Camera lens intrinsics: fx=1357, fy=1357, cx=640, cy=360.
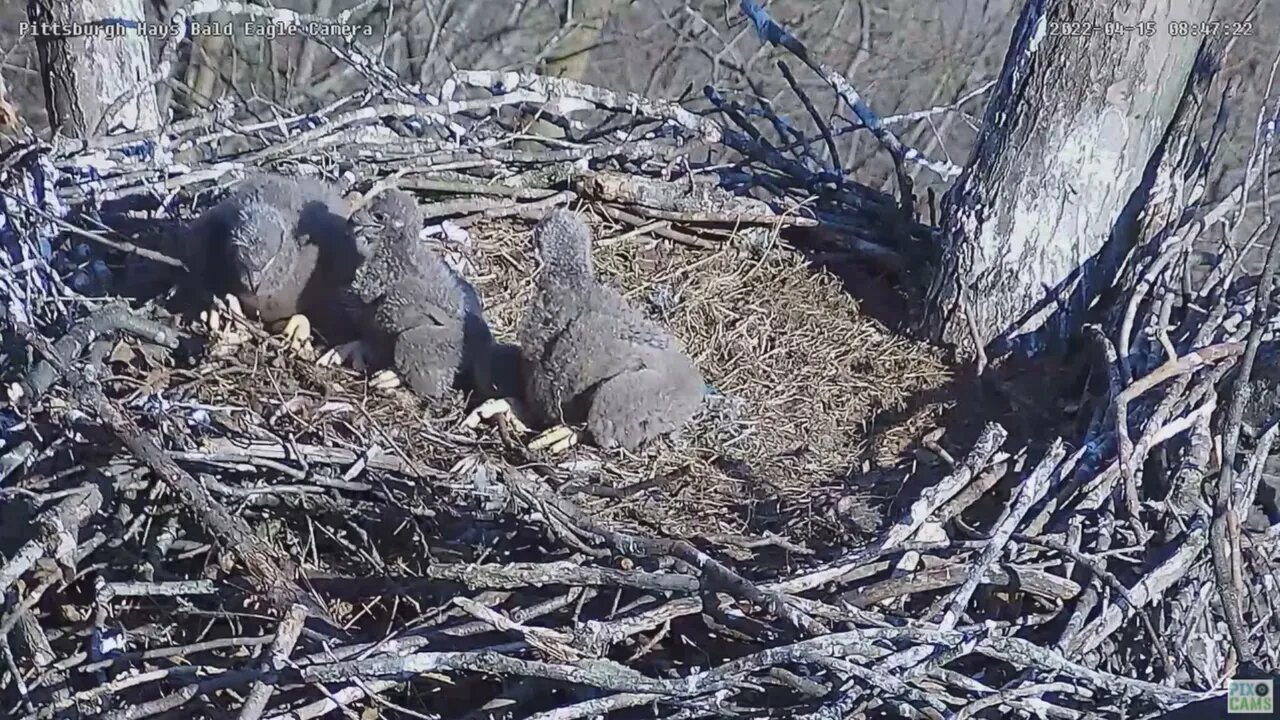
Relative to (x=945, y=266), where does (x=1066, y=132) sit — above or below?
above

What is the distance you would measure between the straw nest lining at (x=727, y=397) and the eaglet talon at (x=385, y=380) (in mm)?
39

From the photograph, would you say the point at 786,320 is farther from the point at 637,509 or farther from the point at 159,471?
the point at 159,471

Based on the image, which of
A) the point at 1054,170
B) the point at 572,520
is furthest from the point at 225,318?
the point at 1054,170

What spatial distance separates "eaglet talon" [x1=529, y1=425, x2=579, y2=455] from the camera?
12.6 ft

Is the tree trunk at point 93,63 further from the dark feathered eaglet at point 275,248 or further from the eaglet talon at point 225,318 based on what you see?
the eaglet talon at point 225,318

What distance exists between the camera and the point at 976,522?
137 inches

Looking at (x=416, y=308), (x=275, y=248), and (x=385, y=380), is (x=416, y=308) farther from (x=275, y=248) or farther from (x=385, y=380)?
(x=275, y=248)

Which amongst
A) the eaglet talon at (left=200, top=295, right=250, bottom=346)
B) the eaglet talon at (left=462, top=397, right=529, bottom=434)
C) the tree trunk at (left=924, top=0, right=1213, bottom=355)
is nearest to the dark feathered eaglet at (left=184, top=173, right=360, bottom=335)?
the eaglet talon at (left=200, top=295, right=250, bottom=346)

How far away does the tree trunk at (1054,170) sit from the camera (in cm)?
388

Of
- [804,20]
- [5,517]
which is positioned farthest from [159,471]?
[804,20]

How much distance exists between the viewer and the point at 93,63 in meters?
4.52

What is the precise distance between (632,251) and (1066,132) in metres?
1.55

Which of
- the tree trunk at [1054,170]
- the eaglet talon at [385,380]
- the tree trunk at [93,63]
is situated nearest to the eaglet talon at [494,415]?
the eaglet talon at [385,380]

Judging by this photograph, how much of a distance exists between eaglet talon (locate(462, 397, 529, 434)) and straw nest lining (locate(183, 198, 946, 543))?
2.2 inches
